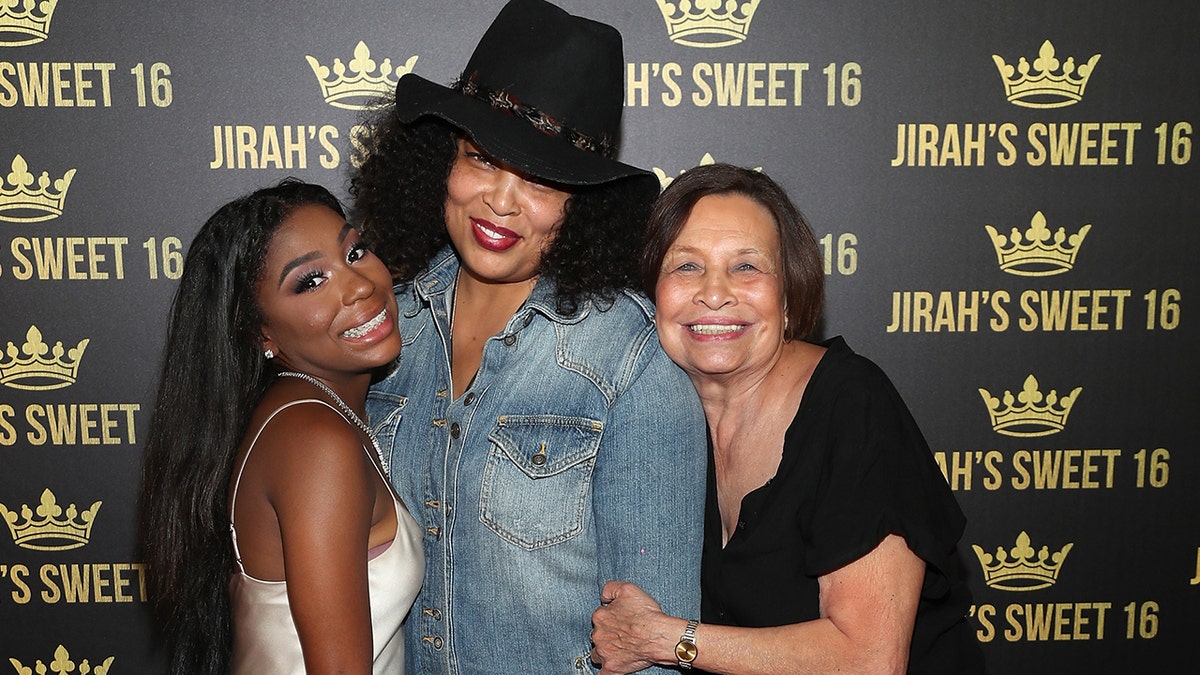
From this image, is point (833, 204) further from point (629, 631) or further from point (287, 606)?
point (287, 606)

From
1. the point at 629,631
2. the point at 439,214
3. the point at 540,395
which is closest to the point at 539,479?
the point at 540,395

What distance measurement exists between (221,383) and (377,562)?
379 mm

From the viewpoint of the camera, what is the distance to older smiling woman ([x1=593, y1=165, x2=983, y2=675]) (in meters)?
1.58

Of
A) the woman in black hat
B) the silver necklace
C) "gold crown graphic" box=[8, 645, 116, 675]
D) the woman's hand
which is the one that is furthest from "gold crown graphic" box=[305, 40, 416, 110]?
"gold crown graphic" box=[8, 645, 116, 675]

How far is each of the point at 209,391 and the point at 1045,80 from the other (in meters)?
2.20

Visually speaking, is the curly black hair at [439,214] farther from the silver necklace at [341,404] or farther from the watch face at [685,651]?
the watch face at [685,651]

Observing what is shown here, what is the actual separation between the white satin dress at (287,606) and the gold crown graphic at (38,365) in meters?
1.41

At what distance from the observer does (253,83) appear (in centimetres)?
255

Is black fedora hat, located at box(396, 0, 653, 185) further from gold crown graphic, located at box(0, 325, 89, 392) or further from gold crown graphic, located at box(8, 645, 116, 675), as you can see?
gold crown graphic, located at box(8, 645, 116, 675)

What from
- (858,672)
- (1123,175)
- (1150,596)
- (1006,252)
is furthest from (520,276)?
(1150,596)

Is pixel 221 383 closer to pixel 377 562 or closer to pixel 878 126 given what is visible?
pixel 377 562

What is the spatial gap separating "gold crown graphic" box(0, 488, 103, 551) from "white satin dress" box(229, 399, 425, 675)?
142 cm

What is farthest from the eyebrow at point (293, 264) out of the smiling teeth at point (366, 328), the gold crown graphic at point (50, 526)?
the gold crown graphic at point (50, 526)

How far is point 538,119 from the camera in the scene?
162 centimetres
